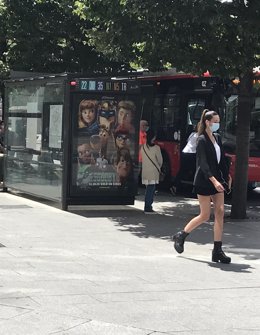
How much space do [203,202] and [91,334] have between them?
10.9 feet

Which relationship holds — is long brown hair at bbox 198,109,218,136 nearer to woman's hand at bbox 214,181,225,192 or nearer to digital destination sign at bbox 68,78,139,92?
woman's hand at bbox 214,181,225,192

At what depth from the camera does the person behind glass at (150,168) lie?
461 inches

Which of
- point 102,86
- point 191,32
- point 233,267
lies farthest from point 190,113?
point 233,267

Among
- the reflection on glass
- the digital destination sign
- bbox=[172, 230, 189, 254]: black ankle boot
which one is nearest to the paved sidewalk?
bbox=[172, 230, 189, 254]: black ankle boot

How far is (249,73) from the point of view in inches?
439

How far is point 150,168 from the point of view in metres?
11.8

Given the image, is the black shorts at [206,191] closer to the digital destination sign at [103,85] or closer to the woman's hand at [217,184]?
the woman's hand at [217,184]

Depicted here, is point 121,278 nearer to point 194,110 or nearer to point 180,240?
point 180,240

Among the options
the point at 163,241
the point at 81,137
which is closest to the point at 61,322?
the point at 163,241

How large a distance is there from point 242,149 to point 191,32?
250 centimetres

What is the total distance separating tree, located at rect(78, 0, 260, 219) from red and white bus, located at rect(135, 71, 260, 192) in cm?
312

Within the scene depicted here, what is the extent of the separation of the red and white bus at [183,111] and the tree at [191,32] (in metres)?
3.12

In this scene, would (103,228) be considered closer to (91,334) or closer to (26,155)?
(26,155)

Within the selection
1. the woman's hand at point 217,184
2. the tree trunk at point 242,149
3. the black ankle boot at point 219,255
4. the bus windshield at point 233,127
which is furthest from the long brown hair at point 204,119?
the bus windshield at point 233,127
